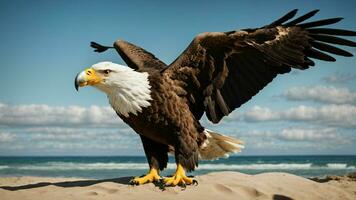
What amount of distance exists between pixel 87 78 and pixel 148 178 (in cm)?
136

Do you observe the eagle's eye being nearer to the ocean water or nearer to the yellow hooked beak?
the yellow hooked beak

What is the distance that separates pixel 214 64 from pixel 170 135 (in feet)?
3.23

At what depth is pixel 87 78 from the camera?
16.2 ft

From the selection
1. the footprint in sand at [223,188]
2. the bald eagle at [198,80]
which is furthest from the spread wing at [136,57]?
the footprint in sand at [223,188]

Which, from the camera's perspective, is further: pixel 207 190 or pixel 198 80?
pixel 198 80

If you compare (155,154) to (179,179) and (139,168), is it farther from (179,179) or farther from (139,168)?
(139,168)

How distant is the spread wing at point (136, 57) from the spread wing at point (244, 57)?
0.74m

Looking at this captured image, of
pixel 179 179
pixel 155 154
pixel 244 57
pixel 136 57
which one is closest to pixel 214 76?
pixel 244 57

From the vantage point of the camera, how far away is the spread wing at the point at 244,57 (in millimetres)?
5234

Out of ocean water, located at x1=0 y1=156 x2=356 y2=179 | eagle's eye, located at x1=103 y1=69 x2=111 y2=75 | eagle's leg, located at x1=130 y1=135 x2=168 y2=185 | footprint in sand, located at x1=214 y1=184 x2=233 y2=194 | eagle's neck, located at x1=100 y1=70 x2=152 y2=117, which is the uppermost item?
eagle's eye, located at x1=103 y1=69 x2=111 y2=75

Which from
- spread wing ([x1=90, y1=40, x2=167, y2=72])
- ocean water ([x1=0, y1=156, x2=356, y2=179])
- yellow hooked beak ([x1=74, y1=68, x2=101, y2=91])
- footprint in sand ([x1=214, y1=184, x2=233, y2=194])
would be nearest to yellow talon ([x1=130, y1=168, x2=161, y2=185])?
footprint in sand ([x1=214, y1=184, x2=233, y2=194])

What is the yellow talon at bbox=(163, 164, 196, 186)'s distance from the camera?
5.11m

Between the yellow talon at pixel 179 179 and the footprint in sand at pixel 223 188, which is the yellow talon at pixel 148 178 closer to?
the yellow talon at pixel 179 179

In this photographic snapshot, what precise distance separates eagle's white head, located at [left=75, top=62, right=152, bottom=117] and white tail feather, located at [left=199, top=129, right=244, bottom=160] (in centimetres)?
129
